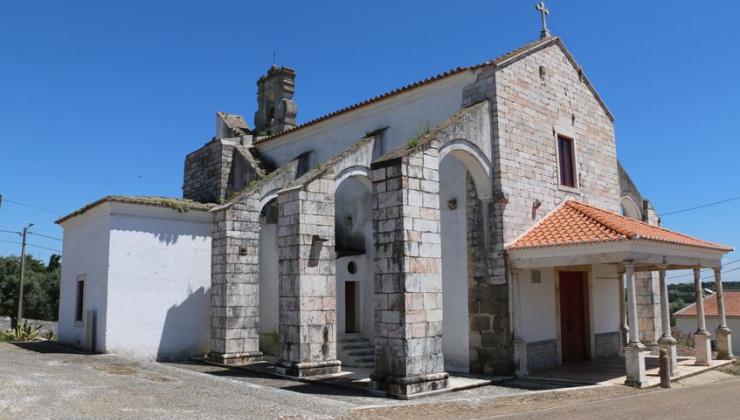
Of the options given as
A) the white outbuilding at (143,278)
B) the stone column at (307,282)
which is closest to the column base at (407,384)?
the stone column at (307,282)

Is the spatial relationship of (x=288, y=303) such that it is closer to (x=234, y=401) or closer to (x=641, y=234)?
(x=234, y=401)

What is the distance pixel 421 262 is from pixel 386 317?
1.09 metres

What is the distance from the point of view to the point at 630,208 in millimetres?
16859

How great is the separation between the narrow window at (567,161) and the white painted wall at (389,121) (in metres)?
3.29

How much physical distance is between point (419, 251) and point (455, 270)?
332cm

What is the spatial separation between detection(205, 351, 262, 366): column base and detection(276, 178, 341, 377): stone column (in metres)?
1.94

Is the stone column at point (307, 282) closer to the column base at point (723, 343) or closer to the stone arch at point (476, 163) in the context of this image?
the stone arch at point (476, 163)

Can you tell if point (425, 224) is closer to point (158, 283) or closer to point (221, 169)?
point (158, 283)

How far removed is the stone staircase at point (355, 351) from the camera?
13867mm

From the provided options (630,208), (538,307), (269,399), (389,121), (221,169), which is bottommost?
(269,399)

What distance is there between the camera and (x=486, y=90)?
41.8ft

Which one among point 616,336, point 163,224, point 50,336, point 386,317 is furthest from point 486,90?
point 50,336

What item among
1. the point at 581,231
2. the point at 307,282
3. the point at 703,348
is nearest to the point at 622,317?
the point at 703,348

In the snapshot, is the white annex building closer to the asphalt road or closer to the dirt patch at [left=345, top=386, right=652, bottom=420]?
the dirt patch at [left=345, top=386, right=652, bottom=420]
